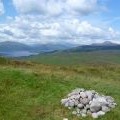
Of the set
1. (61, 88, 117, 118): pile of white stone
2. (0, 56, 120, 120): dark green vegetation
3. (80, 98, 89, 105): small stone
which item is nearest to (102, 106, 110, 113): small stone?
(61, 88, 117, 118): pile of white stone

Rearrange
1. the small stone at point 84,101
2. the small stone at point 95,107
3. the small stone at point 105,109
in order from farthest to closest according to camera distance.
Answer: the small stone at point 84,101
the small stone at point 105,109
the small stone at point 95,107

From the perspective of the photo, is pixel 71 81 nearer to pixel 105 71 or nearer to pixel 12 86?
pixel 12 86

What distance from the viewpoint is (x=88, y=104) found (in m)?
25.8

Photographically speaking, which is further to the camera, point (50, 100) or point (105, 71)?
point (105, 71)

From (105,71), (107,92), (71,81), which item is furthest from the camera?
(105,71)

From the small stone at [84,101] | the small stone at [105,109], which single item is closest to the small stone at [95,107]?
the small stone at [105,109]

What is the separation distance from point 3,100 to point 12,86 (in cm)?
383

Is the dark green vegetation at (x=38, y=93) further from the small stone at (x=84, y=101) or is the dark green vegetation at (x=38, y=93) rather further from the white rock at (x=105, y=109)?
the small stone at (x=84, y=101)

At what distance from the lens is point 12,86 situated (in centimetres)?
3170

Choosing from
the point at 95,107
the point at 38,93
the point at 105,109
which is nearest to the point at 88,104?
the point at 95,107

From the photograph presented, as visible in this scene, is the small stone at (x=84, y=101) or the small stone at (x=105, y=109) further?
the small stone at (x=84, y=101)

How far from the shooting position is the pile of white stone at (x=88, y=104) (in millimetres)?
25094

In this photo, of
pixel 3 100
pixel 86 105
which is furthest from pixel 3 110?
pixel 86 105

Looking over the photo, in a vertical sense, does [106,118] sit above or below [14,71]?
below
